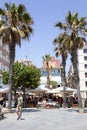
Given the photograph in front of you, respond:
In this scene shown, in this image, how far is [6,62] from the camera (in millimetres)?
77375

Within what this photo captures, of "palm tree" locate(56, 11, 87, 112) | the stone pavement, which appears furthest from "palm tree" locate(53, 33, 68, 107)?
the stone pavement

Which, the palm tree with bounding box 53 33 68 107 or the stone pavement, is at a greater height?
the palm tree with bounding box 53 33 68 107

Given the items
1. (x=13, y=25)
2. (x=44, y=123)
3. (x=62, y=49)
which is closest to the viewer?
(x=44, y=123)

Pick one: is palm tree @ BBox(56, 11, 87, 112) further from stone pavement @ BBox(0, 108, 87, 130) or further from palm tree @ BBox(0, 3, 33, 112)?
stone pavement @ BBox(0, 108, 87, 130)

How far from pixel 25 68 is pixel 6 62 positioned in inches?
1415

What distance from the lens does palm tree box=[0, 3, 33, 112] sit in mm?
28750

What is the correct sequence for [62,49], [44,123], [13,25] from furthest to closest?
[62,49], [13,25], [44,123]

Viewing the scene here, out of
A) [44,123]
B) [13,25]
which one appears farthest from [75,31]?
[44,123]

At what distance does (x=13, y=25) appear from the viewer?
29000mm

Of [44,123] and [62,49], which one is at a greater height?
[62,49]

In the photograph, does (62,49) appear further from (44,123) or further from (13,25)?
(44,123)

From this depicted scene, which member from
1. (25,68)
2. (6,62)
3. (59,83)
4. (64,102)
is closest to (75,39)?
(64,102)

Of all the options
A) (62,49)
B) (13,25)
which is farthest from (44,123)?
(62,49)

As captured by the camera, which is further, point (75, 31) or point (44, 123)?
point (75, 31)
